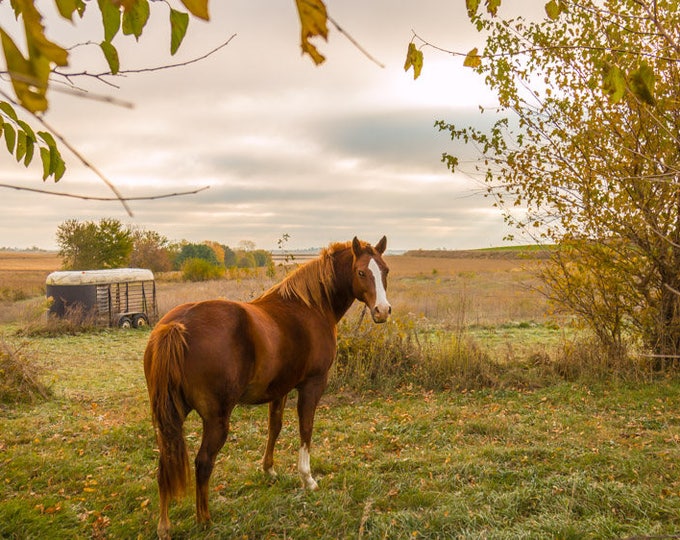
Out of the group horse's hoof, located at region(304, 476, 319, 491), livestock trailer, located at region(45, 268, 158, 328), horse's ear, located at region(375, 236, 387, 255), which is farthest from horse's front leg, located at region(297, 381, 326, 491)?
livestock trailer, located at region(45, 268, 158, 328)

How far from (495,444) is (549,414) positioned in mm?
1305

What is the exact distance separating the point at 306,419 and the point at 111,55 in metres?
3.33

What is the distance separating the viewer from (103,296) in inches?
618

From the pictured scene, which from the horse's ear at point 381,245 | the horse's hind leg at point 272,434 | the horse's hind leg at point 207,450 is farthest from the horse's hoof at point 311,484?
the horse's ear at point 381,245

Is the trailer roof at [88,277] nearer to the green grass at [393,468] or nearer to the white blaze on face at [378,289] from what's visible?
the green grass at [393,468]

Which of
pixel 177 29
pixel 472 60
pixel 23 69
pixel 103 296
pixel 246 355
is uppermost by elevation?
pixel 472 60

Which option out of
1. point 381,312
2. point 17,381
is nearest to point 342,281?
point 381,312

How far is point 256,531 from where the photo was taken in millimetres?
3412

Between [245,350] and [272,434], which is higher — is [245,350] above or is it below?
above

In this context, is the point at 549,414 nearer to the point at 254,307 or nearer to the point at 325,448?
the point at 325,448

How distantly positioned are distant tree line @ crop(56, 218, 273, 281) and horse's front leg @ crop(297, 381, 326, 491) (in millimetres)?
16117

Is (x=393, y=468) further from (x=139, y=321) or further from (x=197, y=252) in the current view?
(x=197, y=252)

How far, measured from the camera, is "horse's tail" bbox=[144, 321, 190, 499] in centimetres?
312

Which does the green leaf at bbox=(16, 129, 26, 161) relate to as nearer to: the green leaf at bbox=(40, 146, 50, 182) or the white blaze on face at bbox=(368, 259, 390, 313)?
the green leaf at bbox=(40, 146, 50, 182)
